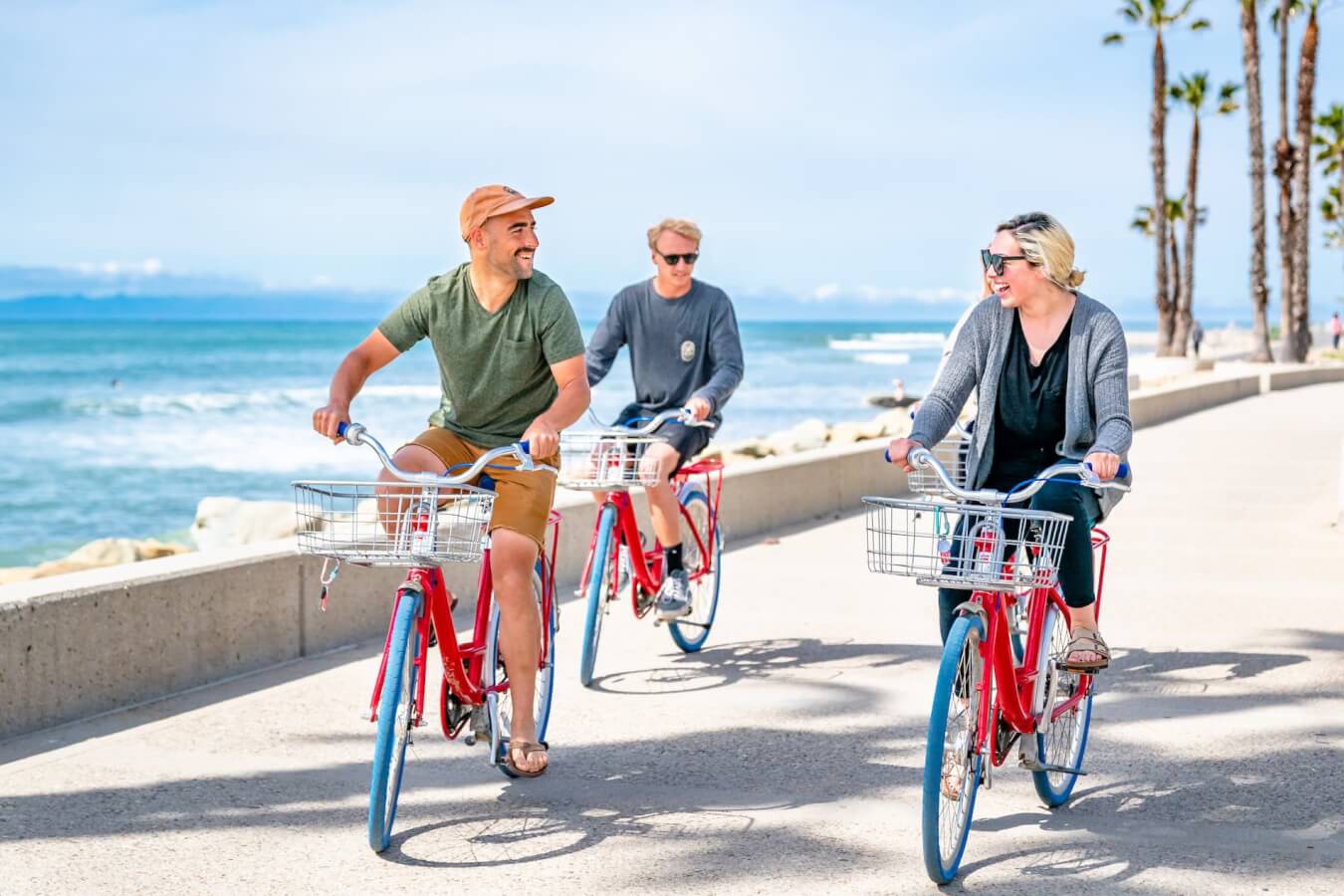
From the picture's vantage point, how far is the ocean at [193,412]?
29172 mm

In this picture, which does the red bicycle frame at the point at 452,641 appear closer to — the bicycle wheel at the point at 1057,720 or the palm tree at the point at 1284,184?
the bicycle wheel at the point at 1057,720

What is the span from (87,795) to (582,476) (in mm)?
2261

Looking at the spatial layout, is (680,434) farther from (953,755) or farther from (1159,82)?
(1159,82)

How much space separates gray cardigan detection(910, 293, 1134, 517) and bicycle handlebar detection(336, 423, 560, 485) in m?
1.08

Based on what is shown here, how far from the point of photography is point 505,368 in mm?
5152

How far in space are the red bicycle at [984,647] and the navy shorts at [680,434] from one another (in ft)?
7.32

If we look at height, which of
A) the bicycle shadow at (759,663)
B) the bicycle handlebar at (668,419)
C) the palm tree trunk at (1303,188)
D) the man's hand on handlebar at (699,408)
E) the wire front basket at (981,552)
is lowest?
the bicycle shadow at (759,663)

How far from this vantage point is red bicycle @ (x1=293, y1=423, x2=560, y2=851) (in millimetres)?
4348

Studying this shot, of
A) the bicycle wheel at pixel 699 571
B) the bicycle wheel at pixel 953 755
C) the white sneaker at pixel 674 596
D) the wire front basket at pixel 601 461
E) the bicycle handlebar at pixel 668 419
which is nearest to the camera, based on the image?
the bicycle wheel at pixel 953 755

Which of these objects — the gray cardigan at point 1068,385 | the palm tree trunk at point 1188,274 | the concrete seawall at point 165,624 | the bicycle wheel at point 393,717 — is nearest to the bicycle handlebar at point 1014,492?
the gray cardigan at point 1068,385

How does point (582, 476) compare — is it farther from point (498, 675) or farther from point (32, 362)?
point (32, 362)

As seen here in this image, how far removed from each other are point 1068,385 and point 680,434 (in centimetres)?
261

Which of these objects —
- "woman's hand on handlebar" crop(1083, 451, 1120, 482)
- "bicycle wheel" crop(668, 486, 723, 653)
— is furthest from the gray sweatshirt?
"woman's hand on handlebar" crop(1083, 451, 1120, 482)

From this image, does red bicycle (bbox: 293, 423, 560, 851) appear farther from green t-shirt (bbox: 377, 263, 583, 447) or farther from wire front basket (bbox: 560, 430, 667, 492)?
wire front basket (bbox: 560, 430, 667, 492)
